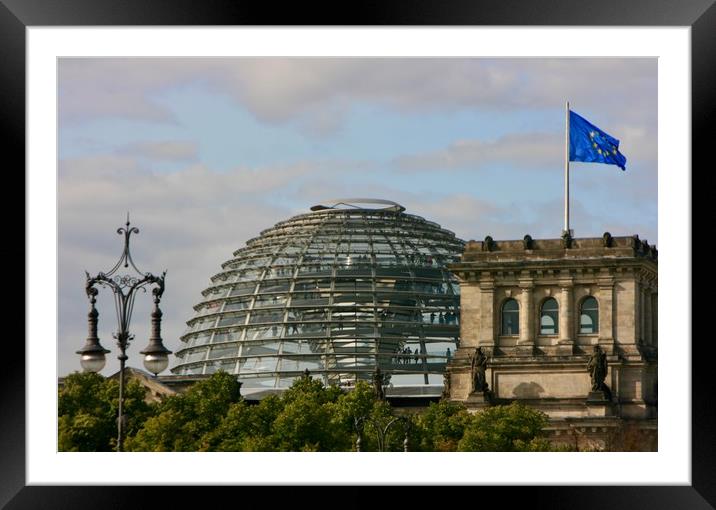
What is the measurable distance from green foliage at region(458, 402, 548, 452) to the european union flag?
1246 centimetres

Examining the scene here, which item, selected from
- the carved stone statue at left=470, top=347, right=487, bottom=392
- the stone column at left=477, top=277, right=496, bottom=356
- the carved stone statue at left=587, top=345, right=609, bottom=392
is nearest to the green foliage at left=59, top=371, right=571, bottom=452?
the carved stone statue at left=470, top=347, right=487, bottom=392

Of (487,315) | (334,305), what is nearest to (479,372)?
(487,315)

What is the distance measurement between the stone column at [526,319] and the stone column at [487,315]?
5.01 feet

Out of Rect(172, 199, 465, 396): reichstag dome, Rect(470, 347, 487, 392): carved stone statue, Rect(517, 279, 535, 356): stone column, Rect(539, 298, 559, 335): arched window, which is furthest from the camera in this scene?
Rect(172, 199, 465, 396): reichstag dome

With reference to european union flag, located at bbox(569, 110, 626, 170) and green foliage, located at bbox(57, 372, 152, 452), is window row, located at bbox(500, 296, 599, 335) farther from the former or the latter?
green foliage, located at bbox(57, 372, 152, 452)

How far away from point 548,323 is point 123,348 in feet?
250

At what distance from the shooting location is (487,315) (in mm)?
112000

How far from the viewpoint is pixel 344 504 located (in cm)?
2412

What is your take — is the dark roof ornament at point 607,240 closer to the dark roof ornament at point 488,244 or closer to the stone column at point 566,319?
the stone column at point 566,319

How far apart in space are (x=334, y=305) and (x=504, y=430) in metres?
64.1

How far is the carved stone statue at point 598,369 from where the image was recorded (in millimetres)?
106750

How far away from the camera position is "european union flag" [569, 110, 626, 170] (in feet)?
319

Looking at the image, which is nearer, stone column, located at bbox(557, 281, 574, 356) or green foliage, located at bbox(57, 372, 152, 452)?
green foliage, located at bbox(57, 372, 152, 452)
